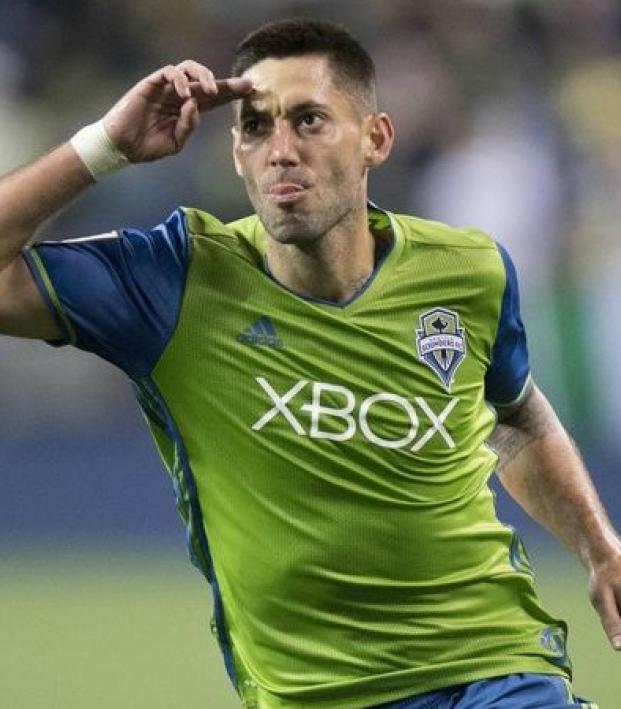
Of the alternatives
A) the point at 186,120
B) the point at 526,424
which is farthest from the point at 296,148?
the point at 526,424

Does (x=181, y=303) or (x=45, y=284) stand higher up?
(x=45, y=284)

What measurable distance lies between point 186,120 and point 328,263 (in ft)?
2.26

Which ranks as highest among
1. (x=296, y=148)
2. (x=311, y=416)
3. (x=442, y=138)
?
(x=296, y=148)

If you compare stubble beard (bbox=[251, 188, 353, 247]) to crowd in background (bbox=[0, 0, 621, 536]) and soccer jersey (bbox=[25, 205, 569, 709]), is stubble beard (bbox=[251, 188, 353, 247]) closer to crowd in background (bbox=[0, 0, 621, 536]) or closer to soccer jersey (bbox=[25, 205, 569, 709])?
→ soccer jersey (bbox=[25, 205, 569, 709])

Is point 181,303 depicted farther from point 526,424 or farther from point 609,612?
point 609,612

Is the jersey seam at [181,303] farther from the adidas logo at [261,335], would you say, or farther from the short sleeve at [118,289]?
the adidas logo at [261,335]

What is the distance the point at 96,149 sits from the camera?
200 inches

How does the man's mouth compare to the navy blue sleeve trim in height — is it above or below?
above

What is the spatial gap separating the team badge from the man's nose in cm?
58

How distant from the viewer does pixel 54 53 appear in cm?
1408

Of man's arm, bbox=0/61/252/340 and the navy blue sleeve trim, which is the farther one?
the navy blue sleeve trim

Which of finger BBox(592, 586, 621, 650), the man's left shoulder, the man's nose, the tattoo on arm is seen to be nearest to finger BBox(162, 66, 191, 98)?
the man's nose

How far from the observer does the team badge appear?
550cm

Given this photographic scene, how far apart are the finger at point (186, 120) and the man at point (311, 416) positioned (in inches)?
0.5
